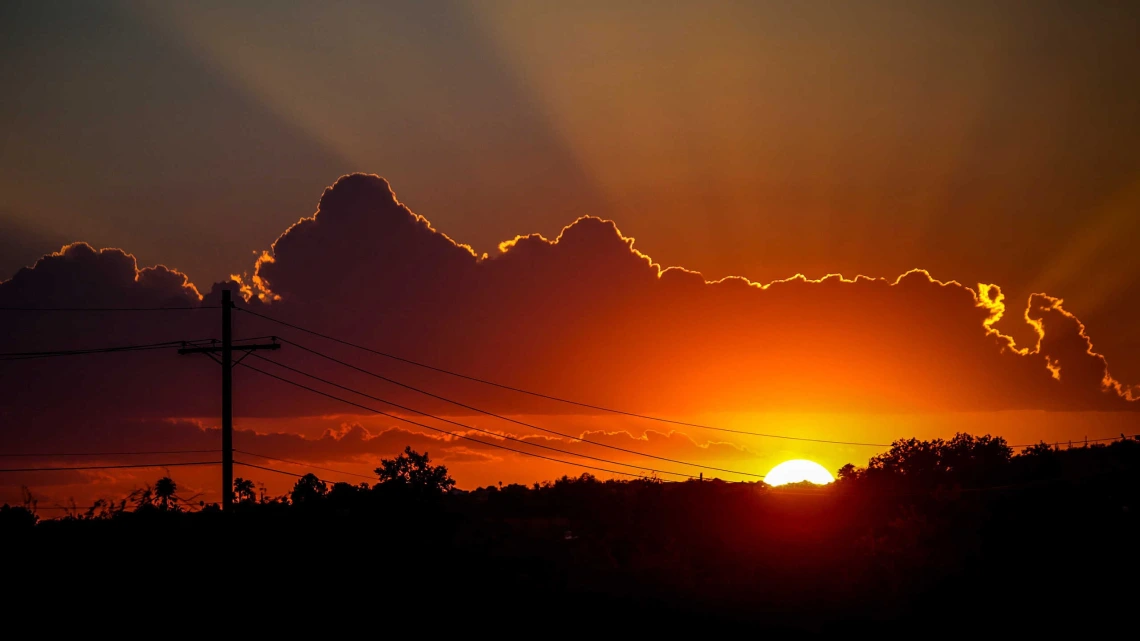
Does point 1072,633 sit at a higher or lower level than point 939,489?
lower

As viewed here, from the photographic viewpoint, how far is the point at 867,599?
168ft

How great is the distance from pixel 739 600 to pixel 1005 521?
23473 mm

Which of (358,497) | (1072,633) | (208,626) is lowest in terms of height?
(1072,633)

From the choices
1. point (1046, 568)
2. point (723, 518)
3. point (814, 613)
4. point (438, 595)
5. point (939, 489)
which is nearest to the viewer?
point (438, 595)

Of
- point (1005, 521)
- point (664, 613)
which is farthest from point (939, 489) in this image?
point (664, 613)

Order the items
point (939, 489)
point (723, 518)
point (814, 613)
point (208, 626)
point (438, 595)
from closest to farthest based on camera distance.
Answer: point (208, 626) < point (438, 595) < point (814, 613) < point (939, 489) < point (723, 518)

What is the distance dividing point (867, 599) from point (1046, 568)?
12614 millimetres

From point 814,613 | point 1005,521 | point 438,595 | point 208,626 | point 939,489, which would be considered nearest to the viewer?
point 208,626

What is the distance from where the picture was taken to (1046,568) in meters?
55.1

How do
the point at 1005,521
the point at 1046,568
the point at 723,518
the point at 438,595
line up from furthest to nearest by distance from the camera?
the point at 723,518 → the point at 1005,521 → the point at 1046,568 → the point at 438,595

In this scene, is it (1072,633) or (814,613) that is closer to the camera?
(1072,633)

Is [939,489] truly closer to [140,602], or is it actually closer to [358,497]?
[358,497]

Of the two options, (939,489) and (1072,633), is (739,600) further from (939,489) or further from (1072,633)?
(939,489)

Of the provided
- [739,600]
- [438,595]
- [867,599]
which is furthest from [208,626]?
[867,599]
